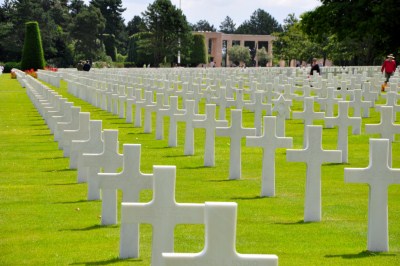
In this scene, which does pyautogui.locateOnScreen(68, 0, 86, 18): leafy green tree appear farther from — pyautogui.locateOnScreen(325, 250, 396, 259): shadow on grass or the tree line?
pyautogui.locateOnScreen(325, 250, 396, 259): shadow on grass

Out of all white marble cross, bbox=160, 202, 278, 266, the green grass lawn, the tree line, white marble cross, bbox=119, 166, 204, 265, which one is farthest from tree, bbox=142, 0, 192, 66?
white marble cross, bbox=160, 202, 278, 266

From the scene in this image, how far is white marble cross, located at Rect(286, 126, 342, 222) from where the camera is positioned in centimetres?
936

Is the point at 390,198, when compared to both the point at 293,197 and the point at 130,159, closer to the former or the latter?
the point at 293,197

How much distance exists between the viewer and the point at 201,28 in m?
197

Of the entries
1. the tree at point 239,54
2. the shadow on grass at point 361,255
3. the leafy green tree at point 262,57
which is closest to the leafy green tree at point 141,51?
the tree at point 239,54

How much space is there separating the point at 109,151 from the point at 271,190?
2688 mm

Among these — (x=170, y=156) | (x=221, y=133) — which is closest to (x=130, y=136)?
(x=170, y=156)

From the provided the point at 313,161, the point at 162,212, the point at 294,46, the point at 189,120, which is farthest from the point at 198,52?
the point at 162,212

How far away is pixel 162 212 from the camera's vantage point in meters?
6.35

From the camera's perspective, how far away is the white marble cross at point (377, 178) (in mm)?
7953

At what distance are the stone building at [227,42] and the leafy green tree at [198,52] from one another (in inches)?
988

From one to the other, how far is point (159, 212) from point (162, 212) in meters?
0.02

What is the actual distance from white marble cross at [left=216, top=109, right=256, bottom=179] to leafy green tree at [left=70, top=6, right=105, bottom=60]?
88842mm

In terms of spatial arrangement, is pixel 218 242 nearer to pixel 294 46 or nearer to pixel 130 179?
pixel 130 179
